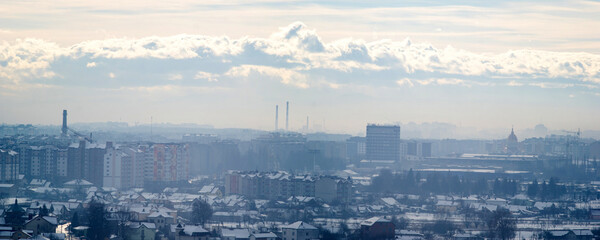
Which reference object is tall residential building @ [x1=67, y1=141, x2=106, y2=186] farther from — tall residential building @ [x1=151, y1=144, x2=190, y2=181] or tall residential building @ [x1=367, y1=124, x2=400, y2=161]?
A: tall residential building @ [x1=367, y1=124, x2=400, y2=161]

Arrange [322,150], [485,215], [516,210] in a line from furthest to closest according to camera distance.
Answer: [322,150]
[516,210]
[485,215]

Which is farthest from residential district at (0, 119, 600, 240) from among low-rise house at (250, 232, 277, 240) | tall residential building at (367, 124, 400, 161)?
tall residential building at (367, 124, 400, 161)

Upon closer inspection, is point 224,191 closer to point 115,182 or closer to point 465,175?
point 115,182

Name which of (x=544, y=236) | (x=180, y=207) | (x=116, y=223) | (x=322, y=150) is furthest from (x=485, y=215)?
(x=322, y=150)

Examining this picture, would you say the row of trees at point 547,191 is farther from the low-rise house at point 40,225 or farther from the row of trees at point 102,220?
the low-rise house at point 40,225

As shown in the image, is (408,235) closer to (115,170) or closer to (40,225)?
(40,225)

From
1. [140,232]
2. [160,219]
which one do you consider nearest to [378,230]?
[140,232]

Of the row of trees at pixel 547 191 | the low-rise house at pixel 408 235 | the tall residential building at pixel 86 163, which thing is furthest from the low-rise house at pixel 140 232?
the row of trees at pixel 547 191

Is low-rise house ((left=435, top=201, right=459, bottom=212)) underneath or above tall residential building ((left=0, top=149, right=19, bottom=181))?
underneath
